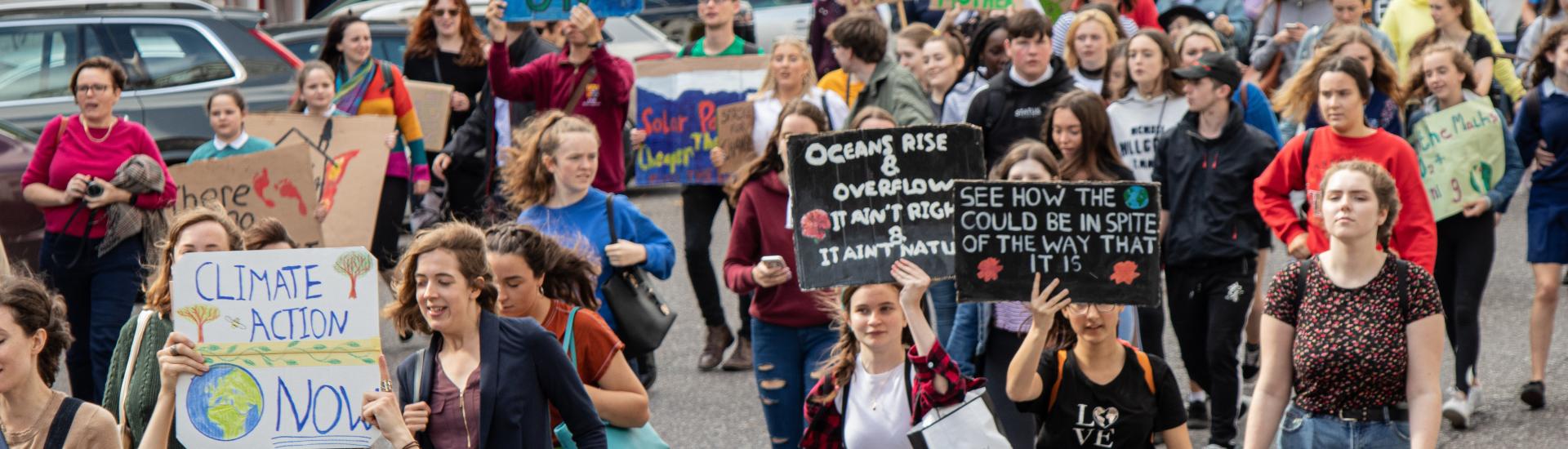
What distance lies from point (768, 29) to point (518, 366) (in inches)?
522

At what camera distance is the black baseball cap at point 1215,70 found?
736 cm

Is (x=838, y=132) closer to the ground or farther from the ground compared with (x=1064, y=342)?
farther from the ground

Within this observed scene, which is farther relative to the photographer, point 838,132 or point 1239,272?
point 1239,272

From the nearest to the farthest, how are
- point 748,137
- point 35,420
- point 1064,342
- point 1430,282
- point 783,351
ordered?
point 35,420 → point 1430,282 → point 1064,342 → point 783,351 → point 748,137

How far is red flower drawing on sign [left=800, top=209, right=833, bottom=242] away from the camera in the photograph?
227 inches

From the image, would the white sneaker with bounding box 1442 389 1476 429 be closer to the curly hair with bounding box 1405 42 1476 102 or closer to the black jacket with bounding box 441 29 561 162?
the curly hair with bounding box 1405 42 1476 102

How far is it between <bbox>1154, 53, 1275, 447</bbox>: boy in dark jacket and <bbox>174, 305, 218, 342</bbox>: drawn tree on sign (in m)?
3.97

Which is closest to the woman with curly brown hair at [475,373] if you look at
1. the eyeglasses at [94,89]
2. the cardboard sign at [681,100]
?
the eyeglasses at [94,89]

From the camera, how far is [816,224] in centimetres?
577

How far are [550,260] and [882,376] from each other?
3.31 feet

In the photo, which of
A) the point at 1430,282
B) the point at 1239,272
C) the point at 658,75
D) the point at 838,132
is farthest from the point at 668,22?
the point at 1430,282

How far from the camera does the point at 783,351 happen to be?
251 inches

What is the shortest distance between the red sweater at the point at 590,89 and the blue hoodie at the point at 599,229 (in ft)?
7.02

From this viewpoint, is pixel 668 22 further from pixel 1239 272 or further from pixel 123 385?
pixel 123 385
